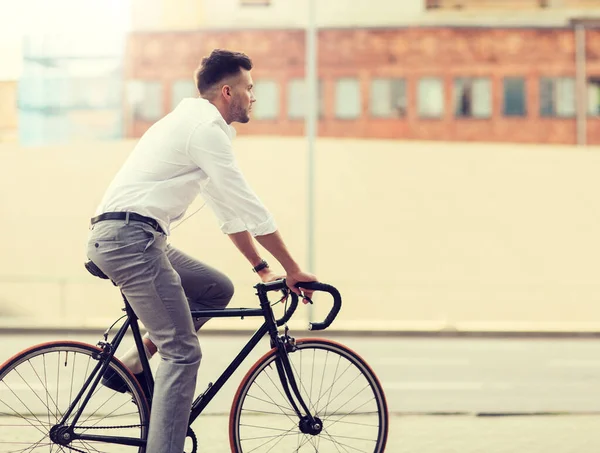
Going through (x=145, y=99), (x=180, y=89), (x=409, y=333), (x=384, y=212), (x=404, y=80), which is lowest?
(x=409, y=333)

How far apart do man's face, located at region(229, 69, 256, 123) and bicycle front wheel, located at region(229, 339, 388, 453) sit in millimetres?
872

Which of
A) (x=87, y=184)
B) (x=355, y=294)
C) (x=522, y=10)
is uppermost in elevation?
(x=522, y=10)

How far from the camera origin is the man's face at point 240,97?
13.0 ft

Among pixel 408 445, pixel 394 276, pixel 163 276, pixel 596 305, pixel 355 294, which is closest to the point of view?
pixel 163 276

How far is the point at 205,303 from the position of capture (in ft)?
13.6

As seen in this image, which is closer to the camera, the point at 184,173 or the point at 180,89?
the point at 184,173

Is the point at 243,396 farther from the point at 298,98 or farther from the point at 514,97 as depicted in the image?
the point at 514,97

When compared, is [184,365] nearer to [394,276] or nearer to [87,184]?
[394,276]

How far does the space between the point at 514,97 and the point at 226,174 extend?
118ft

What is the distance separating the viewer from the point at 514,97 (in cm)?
3866

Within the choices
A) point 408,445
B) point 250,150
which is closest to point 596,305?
point 250,150

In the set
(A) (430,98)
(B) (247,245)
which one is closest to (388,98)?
(A) (430,98)

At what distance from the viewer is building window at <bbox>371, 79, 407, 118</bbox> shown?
125 ft

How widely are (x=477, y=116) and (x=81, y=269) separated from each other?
17.5m
